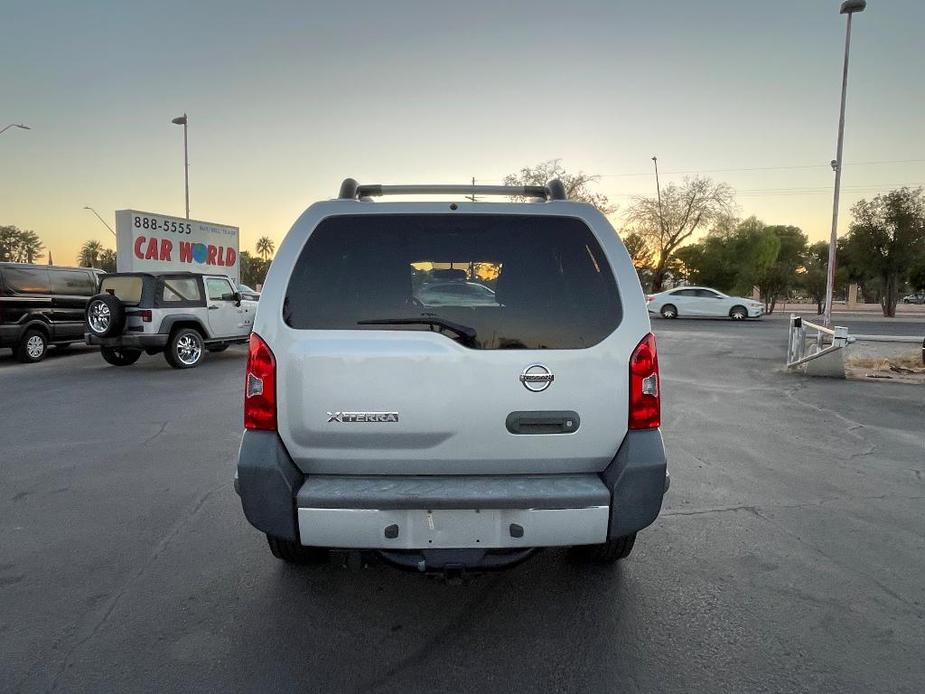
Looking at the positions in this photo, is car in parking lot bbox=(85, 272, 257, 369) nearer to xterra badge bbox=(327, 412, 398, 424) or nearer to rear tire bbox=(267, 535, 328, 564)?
rear tire bbox=(267, 535, 328, 564)

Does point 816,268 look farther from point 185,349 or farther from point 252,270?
point 252,270

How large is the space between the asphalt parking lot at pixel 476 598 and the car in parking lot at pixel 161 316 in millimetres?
5941

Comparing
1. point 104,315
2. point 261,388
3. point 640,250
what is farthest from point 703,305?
point 261,388

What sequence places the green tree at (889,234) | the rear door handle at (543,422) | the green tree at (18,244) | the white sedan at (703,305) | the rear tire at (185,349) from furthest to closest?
the green tree at (18,244)
the green tree at (889,234)
the white sedan at (703,305)
the rear tire at (185,349)
the rear door handle at (543,422)

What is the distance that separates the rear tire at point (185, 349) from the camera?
1183 cm

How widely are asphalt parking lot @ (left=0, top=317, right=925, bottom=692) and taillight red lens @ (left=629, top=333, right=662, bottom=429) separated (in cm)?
103

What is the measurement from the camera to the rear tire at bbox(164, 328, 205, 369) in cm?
1183

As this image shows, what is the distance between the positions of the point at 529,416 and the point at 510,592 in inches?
46.2

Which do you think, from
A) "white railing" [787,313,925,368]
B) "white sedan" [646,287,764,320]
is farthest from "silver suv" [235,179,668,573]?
"white sedan" [646,287,764,320]

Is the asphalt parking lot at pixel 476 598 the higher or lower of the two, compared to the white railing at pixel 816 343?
lower

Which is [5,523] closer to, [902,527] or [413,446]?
[413,446]

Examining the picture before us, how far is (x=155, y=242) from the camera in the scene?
63.7 ft

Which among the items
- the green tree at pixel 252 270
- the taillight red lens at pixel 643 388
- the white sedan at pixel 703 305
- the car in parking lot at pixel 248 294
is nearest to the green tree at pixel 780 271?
the white sedan at pixel 703 305

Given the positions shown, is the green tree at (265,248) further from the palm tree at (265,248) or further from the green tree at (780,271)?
the green tree at (780,271)
